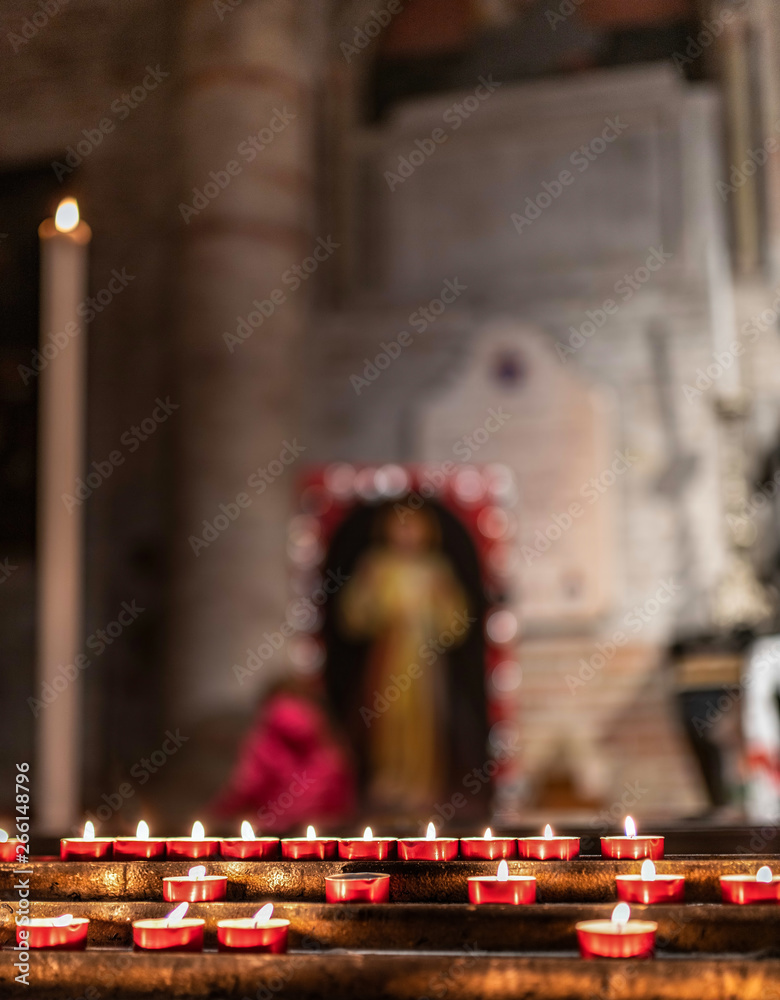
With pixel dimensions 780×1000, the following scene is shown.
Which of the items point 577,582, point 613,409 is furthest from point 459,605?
point 613,409

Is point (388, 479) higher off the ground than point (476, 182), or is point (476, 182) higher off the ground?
point (476, 182)

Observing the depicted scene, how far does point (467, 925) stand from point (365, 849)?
258 mm

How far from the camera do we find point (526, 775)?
291 inches

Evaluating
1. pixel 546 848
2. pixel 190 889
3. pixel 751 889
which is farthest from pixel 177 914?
pixel 751 889

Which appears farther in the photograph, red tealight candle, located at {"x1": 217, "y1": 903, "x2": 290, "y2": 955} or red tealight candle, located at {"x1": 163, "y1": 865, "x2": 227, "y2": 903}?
red tealight candle, located at {"x1": 163, "y1": 865, "x2": 227, "y2": 903}

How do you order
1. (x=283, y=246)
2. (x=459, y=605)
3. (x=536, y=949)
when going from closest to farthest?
(x=536, y=949) → (x=459, y=605) → (x=283, y=246)

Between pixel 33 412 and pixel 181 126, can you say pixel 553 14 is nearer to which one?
pixel 181 126

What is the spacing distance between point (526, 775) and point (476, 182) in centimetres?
379

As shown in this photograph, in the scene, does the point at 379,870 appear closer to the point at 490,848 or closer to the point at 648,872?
the point at 490,848

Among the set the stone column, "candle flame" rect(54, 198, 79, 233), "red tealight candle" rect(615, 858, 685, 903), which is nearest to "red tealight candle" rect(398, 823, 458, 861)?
"red tealight candle" rect(615, 858, 685, 903)

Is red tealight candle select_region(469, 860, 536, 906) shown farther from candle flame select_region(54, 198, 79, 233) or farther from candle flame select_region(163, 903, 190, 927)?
candle flame select_region(54, 198, 79, 233)

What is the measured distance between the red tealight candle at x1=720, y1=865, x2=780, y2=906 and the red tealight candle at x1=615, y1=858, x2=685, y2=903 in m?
0.05

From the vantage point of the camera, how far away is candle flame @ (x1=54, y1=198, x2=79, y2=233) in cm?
183

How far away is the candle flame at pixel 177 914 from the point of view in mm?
1271
